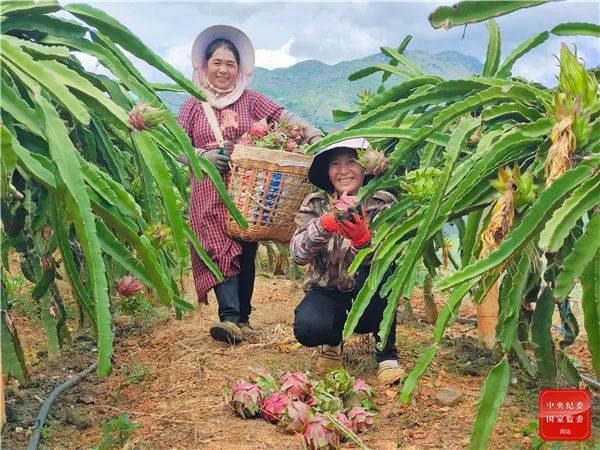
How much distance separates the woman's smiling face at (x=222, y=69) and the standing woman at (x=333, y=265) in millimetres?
1007

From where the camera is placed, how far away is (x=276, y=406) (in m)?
2.55

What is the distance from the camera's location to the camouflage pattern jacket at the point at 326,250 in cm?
292

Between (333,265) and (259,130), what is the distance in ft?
2.81

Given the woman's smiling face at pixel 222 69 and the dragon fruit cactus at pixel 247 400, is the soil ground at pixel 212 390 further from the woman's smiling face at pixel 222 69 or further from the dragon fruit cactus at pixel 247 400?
the woman's smiling face at pixel 222 69

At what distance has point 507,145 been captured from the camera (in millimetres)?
2061

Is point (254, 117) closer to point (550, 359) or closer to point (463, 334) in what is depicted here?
point (463, 334)

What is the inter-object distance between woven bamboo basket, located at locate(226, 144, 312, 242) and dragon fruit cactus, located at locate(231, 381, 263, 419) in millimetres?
905

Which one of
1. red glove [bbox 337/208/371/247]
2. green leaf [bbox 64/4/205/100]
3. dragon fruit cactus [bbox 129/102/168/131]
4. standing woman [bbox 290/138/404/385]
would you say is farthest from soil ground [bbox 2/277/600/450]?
green leaf [bbox 64/4/205/100]

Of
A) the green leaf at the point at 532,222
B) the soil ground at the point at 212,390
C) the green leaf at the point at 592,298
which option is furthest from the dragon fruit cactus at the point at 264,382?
the green leaf at the point at 592,298

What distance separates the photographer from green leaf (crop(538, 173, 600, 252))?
166 centimetres

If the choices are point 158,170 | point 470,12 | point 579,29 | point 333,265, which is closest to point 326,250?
point 333,265

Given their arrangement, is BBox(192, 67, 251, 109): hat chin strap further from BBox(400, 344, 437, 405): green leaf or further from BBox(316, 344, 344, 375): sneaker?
BBox(400, 344, 437, 405): green leaf

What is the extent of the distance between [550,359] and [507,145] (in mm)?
619

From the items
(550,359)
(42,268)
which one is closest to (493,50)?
(550,359)
